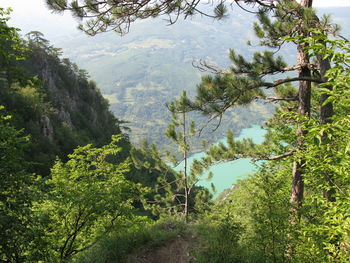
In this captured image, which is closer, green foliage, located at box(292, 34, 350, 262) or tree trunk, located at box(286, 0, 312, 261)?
green foliage, located at box(292, 34, 350, 262)

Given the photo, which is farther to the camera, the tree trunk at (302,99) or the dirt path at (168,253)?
the tree trunk at (302,99)

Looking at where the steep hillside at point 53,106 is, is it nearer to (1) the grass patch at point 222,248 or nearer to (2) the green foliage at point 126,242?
(2) the green foliage at point 126,242

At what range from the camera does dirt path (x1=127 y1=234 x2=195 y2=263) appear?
4.47m

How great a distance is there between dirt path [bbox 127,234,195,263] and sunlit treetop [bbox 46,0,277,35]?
14.2ft

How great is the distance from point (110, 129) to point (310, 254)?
43532 millimetres

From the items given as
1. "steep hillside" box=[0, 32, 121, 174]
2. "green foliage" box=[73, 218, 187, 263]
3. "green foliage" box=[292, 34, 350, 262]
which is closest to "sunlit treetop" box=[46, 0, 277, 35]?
"green foliage" box=[292, 34, 350, 262]

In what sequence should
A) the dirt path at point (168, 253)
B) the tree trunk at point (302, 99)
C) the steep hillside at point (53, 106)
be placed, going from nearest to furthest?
the dirt path at point (168, 253)
the tree trunk at point (302, 99)
the steep hillside at point (53, 106)

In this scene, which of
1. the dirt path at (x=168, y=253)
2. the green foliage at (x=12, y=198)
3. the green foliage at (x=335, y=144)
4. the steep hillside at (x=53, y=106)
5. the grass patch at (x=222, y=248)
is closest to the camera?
the green foliage at (x=335, y=144)

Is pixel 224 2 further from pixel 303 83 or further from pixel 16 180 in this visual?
pixel 16 180

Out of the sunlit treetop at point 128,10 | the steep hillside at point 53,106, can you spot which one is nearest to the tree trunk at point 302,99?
the sunlit treetop at point 128,10

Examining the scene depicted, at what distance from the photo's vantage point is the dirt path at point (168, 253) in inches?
176

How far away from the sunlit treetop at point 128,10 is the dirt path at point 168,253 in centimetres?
434

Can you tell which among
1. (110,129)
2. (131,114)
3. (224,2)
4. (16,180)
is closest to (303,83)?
(224,2)

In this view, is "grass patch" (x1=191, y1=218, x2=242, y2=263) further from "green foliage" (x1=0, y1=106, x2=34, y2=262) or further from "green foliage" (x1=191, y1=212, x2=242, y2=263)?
"green foliage" (x1=0, y1=106, x2=34, y2=262)
